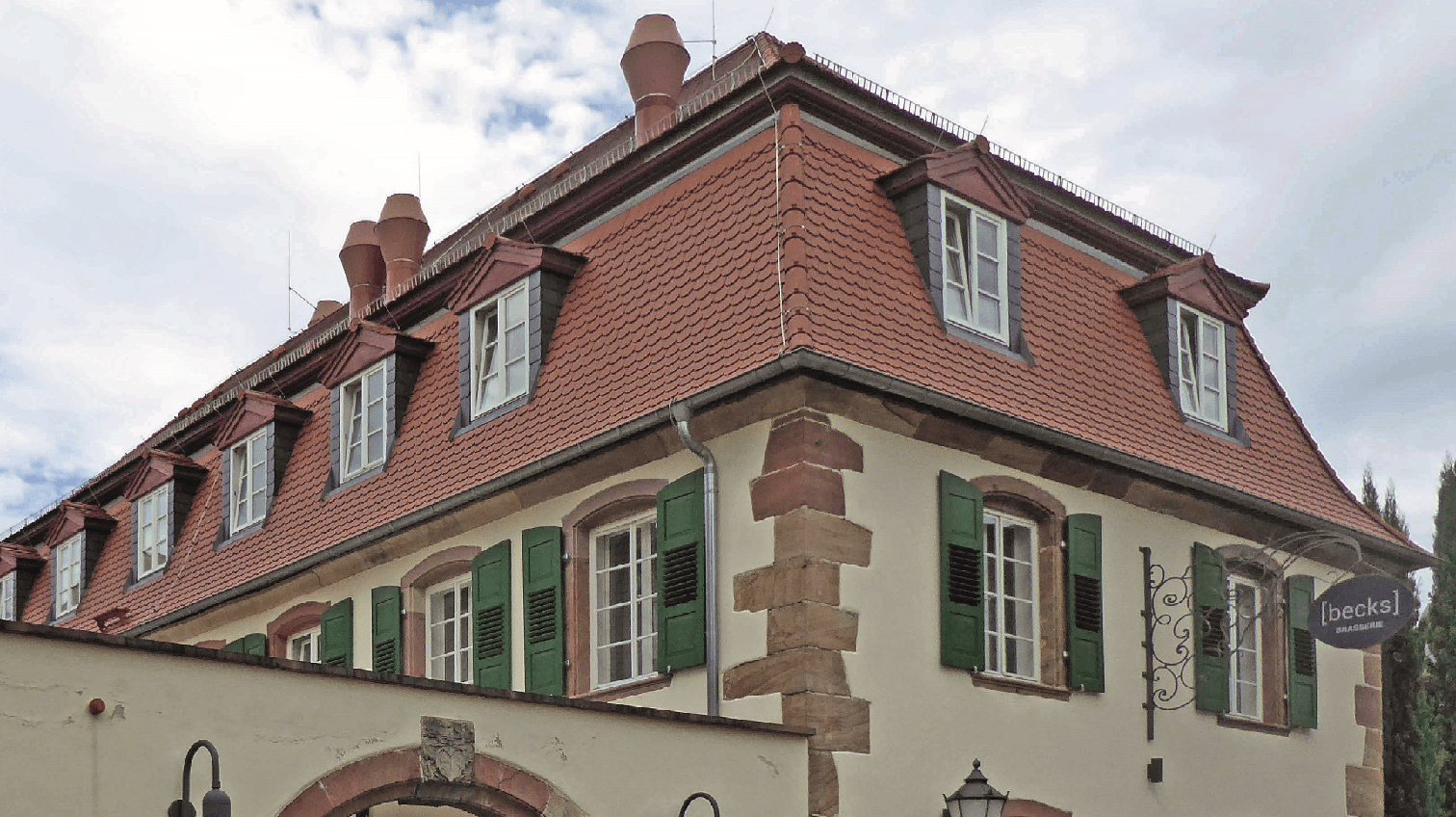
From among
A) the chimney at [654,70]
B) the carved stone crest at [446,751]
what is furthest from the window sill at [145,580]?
the carved stone crest at [446,751]

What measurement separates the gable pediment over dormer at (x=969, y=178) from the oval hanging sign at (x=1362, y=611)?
12.9 feet

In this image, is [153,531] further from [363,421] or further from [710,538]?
[710,538]

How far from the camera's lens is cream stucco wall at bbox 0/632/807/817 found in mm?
8078

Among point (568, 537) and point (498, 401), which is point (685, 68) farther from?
point (568, 537)

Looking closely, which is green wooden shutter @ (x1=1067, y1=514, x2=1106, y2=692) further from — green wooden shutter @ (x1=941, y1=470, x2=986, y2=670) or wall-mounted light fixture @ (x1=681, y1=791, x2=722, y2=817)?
wall-mounted light fixture @ (x1=681, y1=791, x2=722, y2=817)

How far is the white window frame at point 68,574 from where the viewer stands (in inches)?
899

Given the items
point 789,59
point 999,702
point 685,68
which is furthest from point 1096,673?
point 685,68

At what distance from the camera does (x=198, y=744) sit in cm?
830

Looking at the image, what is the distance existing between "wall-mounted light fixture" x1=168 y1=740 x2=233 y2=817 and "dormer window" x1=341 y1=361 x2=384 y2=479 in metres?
8.14

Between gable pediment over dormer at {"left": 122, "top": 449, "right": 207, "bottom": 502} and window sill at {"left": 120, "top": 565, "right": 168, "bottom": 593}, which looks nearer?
window sill at {"left": 120, "top": 565, "right": 168, "bottom": 593}

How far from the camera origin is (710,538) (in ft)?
40.0

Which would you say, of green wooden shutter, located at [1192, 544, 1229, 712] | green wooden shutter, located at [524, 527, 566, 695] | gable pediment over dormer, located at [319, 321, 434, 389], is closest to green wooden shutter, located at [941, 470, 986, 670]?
green wooden shutter, located at [1192, 544, 1229, 712]

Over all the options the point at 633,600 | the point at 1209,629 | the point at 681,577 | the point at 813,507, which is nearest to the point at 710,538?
the point at 681,577

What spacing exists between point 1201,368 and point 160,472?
12422 millimetres
